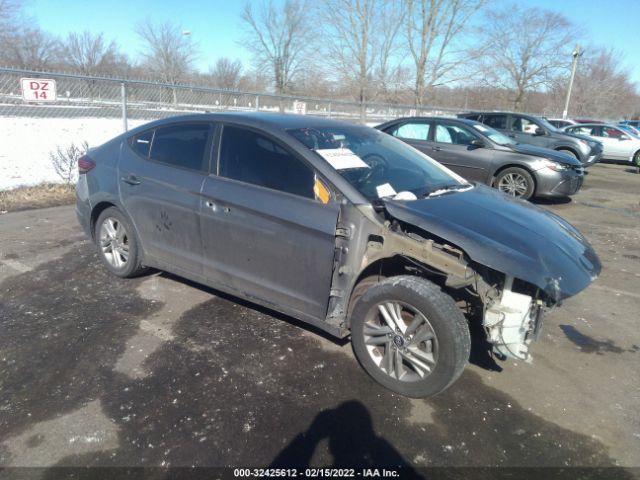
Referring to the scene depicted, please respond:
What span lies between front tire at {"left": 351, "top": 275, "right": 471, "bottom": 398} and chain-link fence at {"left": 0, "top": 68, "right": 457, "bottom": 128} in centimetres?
690

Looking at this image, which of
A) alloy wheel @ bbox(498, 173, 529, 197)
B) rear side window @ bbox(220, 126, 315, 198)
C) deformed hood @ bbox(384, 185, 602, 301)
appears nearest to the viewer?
deformed hood @ bbox(384, 185, 602, 301)

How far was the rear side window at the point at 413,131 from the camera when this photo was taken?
905cm

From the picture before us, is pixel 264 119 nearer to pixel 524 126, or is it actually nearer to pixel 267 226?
pixel 267 226

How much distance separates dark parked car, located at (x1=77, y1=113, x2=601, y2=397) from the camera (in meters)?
2.68

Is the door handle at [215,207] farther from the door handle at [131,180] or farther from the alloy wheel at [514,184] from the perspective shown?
the alloy wheel at [514,184]

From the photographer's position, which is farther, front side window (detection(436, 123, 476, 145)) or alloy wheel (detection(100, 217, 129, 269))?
front side window (detection(436, 123, 476, 145))

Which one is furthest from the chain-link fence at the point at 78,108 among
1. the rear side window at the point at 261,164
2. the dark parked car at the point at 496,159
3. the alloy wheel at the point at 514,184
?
the rear side window at the point at 261,164

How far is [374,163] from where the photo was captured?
3.43 metres

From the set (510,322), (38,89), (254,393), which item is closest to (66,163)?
(38,89)

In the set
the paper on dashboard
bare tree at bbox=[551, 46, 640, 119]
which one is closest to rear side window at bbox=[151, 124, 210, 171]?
the paper on dashboard

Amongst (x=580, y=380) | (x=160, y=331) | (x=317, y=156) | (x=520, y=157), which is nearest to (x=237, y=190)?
(x=317, y=156)

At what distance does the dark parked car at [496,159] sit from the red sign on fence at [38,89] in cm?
641

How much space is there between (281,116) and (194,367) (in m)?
2.16

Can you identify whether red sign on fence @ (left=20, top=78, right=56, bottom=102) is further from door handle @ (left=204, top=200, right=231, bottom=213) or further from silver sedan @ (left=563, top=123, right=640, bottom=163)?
silver sedan @ (left=563, top=123, right=640, bottom=163)
